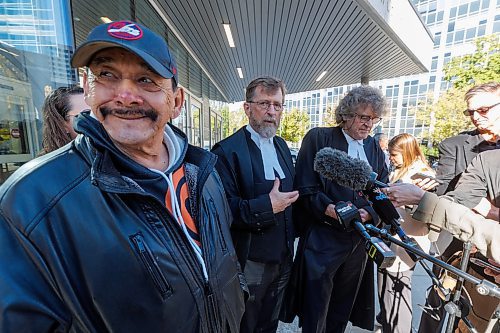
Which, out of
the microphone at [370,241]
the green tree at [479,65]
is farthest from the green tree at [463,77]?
the microphone at [370,241]

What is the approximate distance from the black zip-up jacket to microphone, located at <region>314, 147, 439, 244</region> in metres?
0.99

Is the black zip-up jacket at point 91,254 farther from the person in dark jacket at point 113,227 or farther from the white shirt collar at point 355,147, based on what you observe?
the white shirt collar at point 355,147

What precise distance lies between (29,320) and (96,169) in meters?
0.41

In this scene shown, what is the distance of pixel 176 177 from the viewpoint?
1.13m

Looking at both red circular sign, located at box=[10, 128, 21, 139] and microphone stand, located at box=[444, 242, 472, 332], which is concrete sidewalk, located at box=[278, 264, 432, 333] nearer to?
microphone stand, located at box=[444, 242, 472, 332]

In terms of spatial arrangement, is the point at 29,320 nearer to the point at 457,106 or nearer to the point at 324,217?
the point at 324,217

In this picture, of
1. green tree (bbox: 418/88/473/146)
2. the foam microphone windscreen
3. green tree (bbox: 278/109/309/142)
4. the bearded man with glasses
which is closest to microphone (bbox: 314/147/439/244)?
the foam microphone windscreen

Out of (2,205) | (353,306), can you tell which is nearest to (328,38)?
(353,306)

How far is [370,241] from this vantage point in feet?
4.14

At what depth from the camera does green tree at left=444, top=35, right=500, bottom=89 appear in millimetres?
12977

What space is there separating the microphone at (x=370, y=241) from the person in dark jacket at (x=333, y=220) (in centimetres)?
37

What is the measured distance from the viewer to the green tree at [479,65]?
12977mm

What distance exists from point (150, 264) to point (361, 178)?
1.26 meters

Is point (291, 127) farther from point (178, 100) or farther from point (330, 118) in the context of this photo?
point (178, 100)
